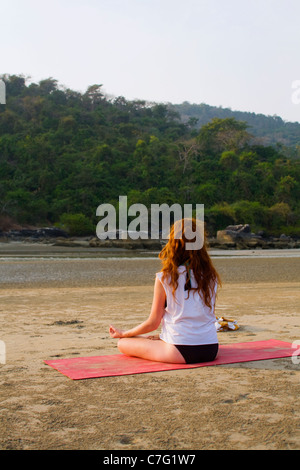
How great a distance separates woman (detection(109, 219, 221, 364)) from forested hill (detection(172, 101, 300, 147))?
4839 inches

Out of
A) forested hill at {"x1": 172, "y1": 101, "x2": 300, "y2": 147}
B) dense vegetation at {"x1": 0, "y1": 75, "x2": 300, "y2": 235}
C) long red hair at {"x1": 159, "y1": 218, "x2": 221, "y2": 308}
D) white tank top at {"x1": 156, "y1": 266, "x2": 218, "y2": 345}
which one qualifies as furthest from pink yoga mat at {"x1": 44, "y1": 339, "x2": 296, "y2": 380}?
forested hill at {"x1": 172, "y1": 101, "x2": 300, "y2": 147}

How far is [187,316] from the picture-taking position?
148 inches

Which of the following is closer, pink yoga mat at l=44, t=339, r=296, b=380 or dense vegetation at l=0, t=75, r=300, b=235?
pink yoga mat at l=44, t=339, r=296, b=380

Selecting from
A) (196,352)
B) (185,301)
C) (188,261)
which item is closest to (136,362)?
(196,352)

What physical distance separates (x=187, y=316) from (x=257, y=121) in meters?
162

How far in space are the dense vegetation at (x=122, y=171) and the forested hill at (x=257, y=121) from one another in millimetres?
61267

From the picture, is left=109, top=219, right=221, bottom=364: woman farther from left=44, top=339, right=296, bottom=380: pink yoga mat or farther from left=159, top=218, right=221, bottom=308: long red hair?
left=44, top=339, right=296, bottom=380: pink yoga mat

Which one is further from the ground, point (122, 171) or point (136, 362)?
point (122, 171)

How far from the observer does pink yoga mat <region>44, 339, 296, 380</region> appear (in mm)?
3633

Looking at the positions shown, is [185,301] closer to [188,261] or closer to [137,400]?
Answer: [188,261]

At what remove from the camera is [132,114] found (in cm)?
8206

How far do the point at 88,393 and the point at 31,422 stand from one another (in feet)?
1.85
